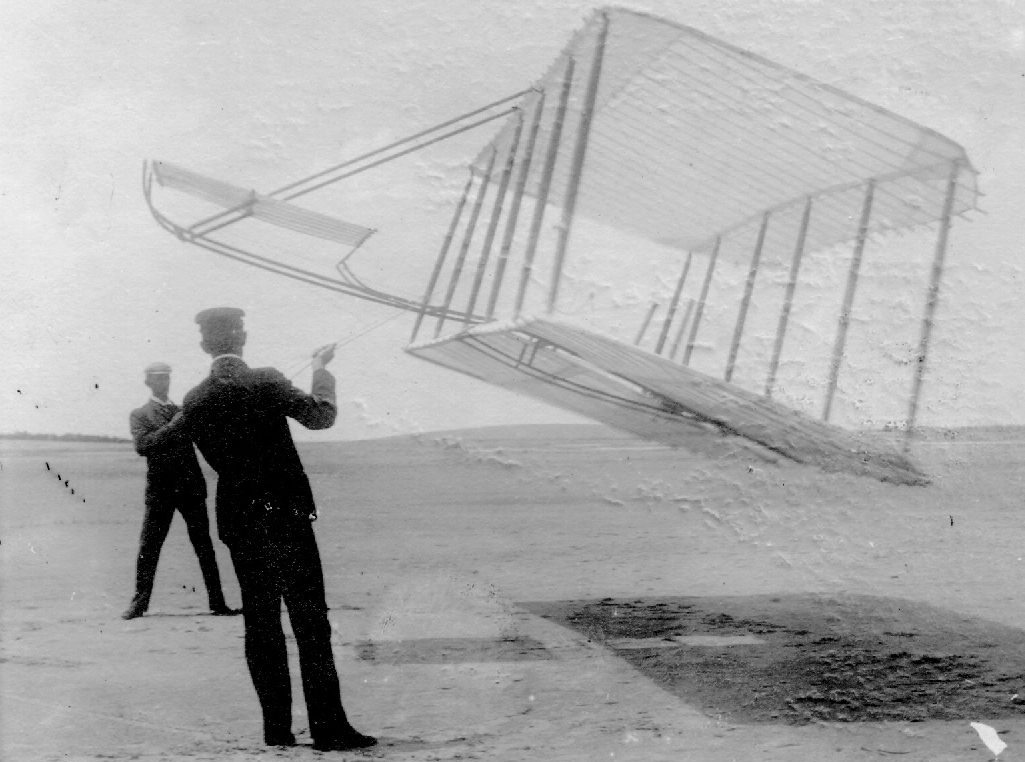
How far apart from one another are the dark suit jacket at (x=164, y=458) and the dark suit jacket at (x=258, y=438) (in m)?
1.65

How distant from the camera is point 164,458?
533 cm

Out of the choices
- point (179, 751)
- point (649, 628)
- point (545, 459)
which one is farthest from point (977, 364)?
point (545, 459)

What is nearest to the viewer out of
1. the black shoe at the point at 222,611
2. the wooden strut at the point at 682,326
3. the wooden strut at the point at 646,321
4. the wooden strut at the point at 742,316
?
the black shoe at the point at 222,611

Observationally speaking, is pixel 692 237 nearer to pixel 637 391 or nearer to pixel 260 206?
pixel 637 391

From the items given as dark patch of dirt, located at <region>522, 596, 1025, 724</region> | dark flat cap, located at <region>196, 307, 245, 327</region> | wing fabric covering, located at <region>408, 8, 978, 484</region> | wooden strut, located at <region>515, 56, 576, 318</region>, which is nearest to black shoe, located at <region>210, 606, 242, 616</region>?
dark patch of dirt, located at <region>522, 596, 1025, 724</region>

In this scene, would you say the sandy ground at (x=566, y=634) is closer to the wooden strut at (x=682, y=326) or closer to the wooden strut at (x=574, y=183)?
the wooden strut at (x=682, y=326)

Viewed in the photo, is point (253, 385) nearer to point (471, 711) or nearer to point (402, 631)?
point (471, 711)

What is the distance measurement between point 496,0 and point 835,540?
589cm

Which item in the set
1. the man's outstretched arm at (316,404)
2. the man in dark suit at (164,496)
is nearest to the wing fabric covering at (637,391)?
the man's outstretched arm at (316,404)

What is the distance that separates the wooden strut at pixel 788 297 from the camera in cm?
570

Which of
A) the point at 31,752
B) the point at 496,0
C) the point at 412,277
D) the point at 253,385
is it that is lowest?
the point at 31,752

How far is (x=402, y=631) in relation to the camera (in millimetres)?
5191

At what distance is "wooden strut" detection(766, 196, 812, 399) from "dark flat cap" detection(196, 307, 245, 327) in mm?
3302

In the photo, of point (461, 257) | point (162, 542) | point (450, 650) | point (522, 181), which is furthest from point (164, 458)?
point (522, 181)
